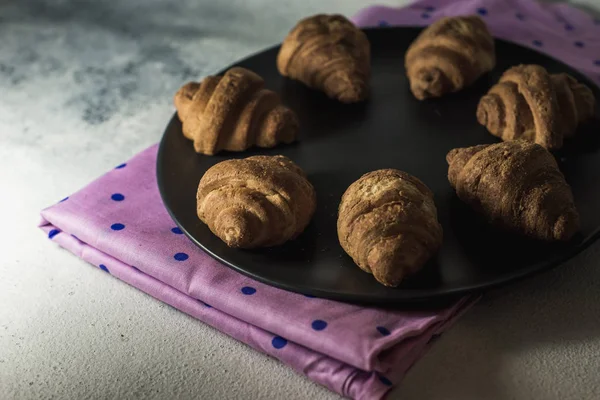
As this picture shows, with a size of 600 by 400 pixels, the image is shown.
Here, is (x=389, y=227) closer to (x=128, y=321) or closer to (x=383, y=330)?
(x=383, y=330)

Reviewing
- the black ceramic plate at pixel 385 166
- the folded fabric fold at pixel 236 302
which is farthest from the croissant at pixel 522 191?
the folded fabric fold at pixel 236 302

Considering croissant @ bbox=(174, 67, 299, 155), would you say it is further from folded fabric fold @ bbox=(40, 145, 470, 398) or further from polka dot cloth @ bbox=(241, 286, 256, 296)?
polka dot cloth @ bbox=(241, 286, 256, 296)

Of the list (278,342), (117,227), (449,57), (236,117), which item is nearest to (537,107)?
(449,57)

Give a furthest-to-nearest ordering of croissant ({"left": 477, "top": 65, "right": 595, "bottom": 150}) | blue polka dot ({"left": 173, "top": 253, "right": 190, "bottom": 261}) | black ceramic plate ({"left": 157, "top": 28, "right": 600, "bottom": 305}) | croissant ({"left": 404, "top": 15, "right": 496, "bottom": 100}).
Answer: croissant ({"left": 404, "top": 15, "right": 496, "bottom": 100}) < croissant ({"left": 477, "top": 65, "right": 595, "bottom": 150}) < blue polka dot ({"left": 173, "top": 253, "right": 190, "bottom": 261}) < black ceramic plate ({"left": 157, "top": 28, "right": 600, "bottom": 305})

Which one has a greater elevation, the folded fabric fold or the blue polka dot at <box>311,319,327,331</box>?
the blue polka dot at <box>311,319,327,331</box>

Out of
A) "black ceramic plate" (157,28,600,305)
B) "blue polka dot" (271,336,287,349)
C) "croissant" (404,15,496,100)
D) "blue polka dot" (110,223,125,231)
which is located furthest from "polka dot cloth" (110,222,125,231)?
"croissant" (404,15,496,100)

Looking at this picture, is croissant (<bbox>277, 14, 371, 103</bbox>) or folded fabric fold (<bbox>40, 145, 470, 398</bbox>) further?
croissant (<bbox>277, 14, 371, 103</bbox>)

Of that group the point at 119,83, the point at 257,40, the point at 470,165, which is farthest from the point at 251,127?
the point at 257,40
